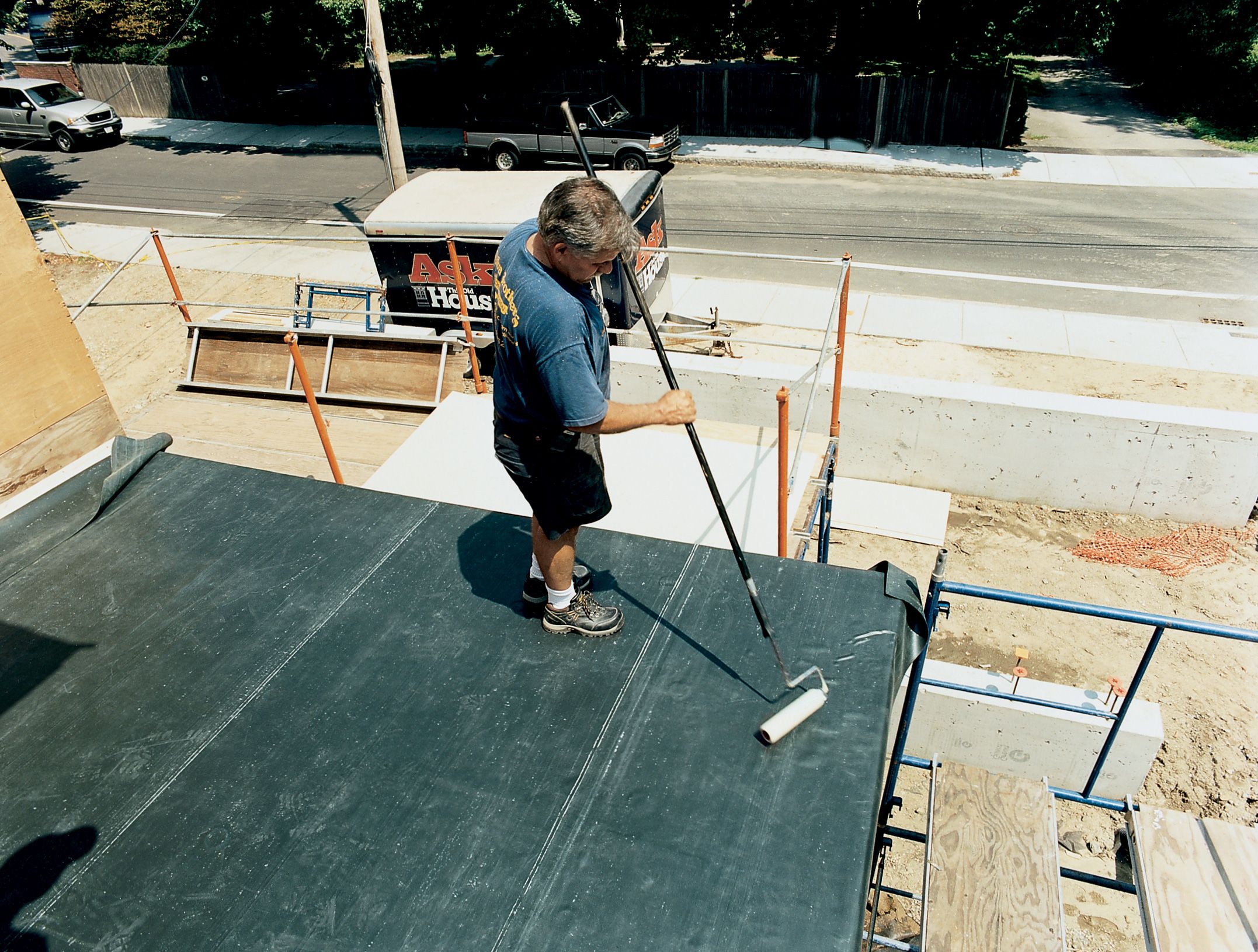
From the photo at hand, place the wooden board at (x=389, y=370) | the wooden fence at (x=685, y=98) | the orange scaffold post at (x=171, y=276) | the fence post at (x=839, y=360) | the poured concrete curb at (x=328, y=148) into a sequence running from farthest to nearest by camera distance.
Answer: the poured concrete curb at (x=328, y=148), the wooden fence at (x=685, y=98), the orange scaffold post at (x=171, y=276), the wooden board at (x=389, y=370), the fence post at (x=839, y=360)

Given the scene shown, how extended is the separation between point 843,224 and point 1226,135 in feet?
36.5

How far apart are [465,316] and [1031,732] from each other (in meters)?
6.23

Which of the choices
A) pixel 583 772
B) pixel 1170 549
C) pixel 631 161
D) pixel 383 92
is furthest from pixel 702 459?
pixel 631 161

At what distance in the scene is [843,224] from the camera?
48.4 feet

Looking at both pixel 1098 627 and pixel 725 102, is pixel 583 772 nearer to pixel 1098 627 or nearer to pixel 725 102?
pixel 1098 627

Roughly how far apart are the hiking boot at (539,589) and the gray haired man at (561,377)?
15 cm

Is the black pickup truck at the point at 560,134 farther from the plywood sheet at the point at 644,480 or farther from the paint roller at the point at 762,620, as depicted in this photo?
the paint roller at the point at 762,620

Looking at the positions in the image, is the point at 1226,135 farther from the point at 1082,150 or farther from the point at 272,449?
the point at 272,449

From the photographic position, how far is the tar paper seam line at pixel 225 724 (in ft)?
9.14

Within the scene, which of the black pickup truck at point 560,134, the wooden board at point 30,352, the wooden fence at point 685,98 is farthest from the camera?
the wooden fence at point 685,98

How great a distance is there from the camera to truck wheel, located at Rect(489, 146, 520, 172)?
18172 millimetres

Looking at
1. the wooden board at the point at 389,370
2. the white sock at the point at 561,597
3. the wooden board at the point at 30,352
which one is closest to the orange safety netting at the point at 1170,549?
the white sock at the point at 561,597

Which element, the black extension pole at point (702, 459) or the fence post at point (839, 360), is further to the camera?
the fence post at point (839, 360)

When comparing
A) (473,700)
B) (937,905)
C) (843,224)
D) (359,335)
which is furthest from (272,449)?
(843,224)
